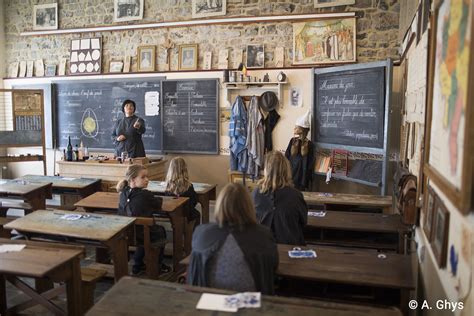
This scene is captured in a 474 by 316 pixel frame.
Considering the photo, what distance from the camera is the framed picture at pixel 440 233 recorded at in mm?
1797

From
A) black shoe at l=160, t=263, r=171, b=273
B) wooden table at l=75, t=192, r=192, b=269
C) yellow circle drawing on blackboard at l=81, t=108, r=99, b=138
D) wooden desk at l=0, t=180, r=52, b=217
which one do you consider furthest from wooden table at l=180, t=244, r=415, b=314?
yellow circle drawing on blackboard at l=81, t=108, r=99, b=138

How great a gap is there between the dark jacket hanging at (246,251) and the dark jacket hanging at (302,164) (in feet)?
12.0

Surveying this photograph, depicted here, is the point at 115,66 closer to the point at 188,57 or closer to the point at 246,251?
the point at 188,57

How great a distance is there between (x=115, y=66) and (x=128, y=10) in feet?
3.02

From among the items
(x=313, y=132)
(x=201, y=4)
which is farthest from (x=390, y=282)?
(x=201, y=4)

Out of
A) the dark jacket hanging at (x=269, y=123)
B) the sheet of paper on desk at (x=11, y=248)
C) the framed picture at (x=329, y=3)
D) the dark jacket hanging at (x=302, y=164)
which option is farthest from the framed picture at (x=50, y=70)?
the sheet of paper on desk at (x=11, y=248)

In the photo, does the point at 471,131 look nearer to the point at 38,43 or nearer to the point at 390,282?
the point at 390,282

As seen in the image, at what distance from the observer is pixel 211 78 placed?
21.6 feet

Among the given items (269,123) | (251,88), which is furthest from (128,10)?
(269,123)

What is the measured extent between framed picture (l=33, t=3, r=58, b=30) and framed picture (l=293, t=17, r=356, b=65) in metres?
4.14

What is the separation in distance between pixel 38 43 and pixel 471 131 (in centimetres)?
766

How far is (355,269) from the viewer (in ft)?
7.56

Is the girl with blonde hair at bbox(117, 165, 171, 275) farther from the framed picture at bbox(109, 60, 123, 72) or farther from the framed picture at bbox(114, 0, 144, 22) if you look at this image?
the framed picture at bbox(114, 0, 144, 22)

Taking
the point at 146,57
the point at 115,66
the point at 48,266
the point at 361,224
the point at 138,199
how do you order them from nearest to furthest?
the point at 48,266 < the point at 361,224 < the point at 138,199 < the point at 146,57 < the point at 115,66
